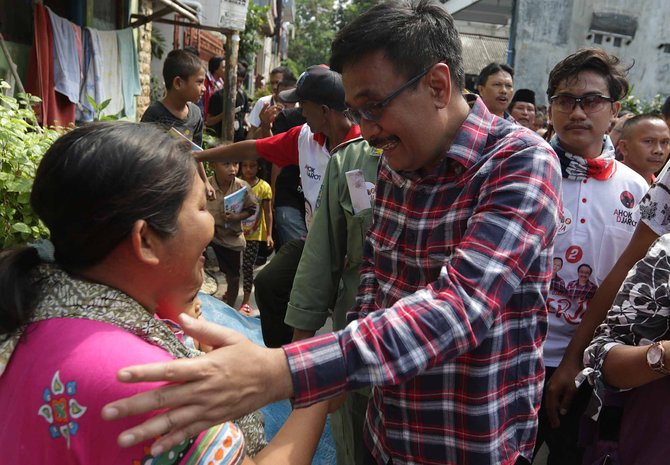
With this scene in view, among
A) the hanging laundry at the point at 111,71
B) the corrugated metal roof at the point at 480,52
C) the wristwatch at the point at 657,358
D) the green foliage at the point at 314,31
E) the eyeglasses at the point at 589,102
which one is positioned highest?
the eyeglasses at the point at 589,102

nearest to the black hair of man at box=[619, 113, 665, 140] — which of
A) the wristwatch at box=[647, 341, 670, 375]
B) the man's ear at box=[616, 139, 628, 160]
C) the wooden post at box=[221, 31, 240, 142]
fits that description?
the man's ear at box=[616, 139, 628, 160]

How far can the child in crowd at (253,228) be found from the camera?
5.77 m

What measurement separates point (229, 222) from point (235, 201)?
0.65 feet

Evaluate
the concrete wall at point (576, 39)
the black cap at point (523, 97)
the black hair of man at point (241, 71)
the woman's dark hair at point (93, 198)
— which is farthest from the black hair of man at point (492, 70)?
the concrete wall at point (576, 39)

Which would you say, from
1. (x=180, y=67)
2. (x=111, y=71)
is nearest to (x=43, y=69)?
(x=111, y=71)

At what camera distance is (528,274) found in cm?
149

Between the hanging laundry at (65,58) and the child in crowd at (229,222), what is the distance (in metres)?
1.60

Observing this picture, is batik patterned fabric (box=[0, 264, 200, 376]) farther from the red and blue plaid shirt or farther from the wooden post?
the wooden post

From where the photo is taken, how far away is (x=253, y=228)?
231 inches

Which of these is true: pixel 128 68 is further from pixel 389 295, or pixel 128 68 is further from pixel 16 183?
pixel 389 295

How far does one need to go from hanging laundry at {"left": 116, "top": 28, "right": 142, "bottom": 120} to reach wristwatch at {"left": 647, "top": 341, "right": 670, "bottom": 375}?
6441 mm

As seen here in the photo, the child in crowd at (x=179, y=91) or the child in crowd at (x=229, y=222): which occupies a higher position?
the child in crowd at (x=179, y=91)

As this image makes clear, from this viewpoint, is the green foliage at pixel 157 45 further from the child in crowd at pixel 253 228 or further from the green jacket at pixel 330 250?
the green jacket at pixel 330 250

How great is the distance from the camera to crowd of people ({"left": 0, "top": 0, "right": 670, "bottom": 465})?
112 centimetres
